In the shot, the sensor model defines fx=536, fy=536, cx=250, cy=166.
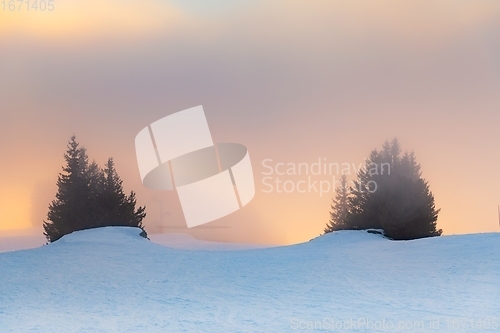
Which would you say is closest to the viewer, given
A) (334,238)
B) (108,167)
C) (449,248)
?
(449,248)

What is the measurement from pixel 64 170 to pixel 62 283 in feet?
107

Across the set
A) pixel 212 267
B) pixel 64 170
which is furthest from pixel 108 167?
pixel 212 267

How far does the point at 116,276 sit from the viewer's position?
15578 millimetres

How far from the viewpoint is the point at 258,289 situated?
13.6 m

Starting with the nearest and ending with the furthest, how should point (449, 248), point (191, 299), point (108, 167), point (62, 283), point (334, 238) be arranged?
point (191, 299) → point (62, 283) → point (449, 248) → point (334, 238) → point (108, 167)

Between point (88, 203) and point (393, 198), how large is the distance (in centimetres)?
2408

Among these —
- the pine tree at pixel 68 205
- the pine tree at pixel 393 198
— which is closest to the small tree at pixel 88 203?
the pine tree at pixel 68 205

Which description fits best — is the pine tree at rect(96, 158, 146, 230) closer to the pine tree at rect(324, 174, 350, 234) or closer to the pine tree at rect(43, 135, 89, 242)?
the pine tree at rect(43, 135, 89, 242)

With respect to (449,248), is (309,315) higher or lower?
lower

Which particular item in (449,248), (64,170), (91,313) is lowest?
(91,313)

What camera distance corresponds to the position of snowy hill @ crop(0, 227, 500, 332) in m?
9.94

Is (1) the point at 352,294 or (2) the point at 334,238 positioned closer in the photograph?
(1) the point at 352,294

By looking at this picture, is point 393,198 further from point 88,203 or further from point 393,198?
point 88,203

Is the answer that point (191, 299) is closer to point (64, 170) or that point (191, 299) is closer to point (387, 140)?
point (387, 140)
